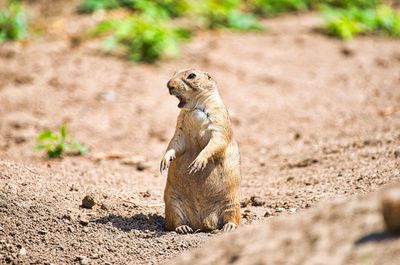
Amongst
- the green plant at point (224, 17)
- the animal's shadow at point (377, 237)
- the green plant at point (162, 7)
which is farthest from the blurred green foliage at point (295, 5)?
the animal's shadow at point (377, 237)

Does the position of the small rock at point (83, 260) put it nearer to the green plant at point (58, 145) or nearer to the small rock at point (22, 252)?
the small rock at point (22, 252)

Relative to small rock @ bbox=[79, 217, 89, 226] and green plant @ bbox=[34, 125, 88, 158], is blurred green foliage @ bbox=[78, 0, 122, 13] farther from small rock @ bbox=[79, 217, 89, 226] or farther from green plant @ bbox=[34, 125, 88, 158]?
small rock @ bbox=[79, 217, 89, 226]

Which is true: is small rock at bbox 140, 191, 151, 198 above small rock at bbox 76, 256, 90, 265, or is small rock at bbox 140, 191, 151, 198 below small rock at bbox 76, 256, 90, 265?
below

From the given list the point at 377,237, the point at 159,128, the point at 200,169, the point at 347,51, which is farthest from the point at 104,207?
the point at 347,51

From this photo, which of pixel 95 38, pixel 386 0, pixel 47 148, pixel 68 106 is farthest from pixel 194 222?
pixel 386 0

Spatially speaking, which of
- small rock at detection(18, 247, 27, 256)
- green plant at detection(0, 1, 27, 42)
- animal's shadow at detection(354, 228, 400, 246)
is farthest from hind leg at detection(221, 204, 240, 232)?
green plant at detection(0, 1, 27, 42)

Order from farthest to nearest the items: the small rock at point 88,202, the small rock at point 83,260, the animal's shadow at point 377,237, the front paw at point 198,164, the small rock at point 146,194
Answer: the small rock at point 146,194, the small rock at point 88,202, the front paw at point 198,164, the small rock at point 83,260, the animal's shadow at point 377,237

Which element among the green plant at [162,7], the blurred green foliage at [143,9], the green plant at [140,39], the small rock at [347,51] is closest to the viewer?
the green plant at [140,39]

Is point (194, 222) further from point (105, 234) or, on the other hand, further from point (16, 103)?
point (16, 103)

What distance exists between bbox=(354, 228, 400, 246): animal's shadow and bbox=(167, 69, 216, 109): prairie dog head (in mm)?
2191

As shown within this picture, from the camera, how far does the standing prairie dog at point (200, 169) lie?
5.41m

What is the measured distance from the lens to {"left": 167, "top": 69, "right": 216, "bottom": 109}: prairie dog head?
543 cm

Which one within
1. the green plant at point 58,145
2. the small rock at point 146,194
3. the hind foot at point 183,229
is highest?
the hind foot at point 183,229

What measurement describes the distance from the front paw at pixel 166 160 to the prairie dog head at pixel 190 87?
361mm
